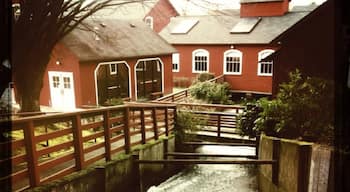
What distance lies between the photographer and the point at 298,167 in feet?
14.2

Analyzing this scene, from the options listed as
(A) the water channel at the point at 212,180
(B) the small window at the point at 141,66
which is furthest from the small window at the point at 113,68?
(A) the water channel at the point at 212,180

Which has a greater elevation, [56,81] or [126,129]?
[56,81]

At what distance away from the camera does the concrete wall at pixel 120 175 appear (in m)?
4.45

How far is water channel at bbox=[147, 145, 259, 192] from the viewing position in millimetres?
7059

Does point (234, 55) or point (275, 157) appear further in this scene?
point (234, 55)

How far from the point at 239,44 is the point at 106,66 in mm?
9535

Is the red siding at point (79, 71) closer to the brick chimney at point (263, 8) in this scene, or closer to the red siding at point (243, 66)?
the red siding at point (243, 66)

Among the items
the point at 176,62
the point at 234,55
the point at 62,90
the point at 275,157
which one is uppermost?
the point at 234,55

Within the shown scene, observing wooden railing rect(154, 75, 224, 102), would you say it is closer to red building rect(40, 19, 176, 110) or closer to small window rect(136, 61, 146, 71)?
red building rect(40, 19, 176, 110)

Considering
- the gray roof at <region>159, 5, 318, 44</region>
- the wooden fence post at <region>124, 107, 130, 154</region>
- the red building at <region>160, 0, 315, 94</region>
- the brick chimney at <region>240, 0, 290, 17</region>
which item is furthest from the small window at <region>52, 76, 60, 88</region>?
the brick chimney at <region>240, 0, 290, 17</region>

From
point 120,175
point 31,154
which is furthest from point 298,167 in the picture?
point 31,154

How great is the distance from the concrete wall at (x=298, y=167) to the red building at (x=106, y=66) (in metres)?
9.67

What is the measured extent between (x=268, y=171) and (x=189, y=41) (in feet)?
56.9

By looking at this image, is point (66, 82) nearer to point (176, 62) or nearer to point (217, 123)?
point (217, 123)
